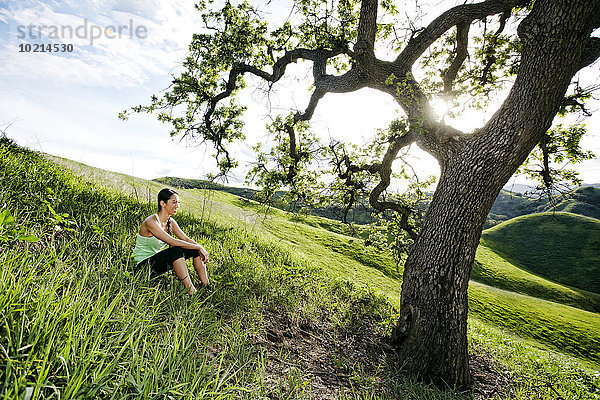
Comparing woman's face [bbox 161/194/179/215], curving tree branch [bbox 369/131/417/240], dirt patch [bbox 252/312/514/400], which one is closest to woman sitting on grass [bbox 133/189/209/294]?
woman's face [bbox 161/194/179/215]

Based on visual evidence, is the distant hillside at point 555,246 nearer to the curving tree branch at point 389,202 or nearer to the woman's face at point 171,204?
the curving tree branch at point 389,202

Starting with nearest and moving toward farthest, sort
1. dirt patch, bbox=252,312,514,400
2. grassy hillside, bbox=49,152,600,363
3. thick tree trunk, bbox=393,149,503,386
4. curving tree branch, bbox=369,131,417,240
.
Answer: dirt patch, bbox=252,312,514,400 → thick tree trunk, bbox=393,149,503,386 → curving tree branch, bbox=369,131,417,240 → grassy hillside, bbox=49,152,600,363

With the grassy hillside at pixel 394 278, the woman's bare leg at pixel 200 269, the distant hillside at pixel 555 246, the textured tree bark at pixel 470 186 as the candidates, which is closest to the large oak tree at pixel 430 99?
the textured tree bark at pixel 470 186

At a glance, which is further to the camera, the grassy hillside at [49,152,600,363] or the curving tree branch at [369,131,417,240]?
the grassy hillside at [49,152,600,363]

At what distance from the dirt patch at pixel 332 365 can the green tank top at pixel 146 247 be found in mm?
2200

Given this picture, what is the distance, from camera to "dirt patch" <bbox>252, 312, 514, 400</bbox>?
362 centimetres

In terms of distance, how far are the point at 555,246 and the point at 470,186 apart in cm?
7998

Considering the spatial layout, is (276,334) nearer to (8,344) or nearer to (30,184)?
(8,344)

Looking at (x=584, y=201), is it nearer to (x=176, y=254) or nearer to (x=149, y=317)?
(x=176, y=254)

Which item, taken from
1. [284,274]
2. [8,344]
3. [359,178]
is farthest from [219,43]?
[8,344]

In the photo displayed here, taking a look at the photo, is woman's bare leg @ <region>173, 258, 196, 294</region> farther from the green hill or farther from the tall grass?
the green hill

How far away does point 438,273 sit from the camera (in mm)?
5098

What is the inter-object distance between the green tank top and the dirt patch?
86.6 inches

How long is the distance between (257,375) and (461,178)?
15.9 feet
